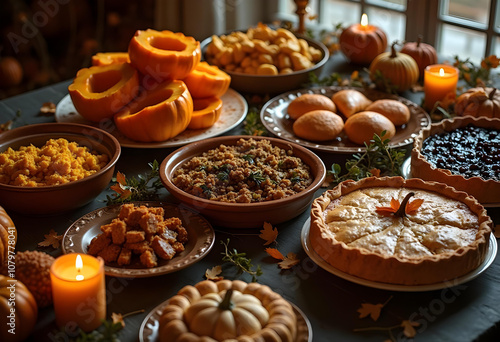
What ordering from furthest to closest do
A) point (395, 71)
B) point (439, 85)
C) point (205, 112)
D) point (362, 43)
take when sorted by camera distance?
1. point (362, 43)
2. point (395, 71)
3. point (439, 85)
4. point (205, 112)

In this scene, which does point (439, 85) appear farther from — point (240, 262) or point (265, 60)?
point (240, 262)

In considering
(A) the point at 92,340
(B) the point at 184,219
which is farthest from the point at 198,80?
(A) the point at 92,340

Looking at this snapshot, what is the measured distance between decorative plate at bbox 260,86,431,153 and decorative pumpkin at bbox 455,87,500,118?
0.45ft

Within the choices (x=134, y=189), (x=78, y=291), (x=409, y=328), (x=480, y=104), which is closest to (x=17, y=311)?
(x=78, y=291)

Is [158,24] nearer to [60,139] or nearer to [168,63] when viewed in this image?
[168,63]

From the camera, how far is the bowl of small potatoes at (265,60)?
254cm

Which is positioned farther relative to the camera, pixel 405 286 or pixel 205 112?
pixel 205 112

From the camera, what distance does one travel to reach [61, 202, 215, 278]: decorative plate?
150 cm

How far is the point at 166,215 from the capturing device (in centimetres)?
174

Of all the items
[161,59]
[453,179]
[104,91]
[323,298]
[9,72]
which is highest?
[161,59]

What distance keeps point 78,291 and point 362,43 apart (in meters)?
1.93

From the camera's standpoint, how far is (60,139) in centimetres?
193

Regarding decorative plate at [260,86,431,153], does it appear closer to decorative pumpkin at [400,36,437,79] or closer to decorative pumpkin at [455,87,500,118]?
decorative pumpkin at [455,87,500,118]

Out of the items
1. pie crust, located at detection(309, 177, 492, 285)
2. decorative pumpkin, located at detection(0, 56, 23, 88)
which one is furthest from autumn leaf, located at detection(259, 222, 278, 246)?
decorative pumpkin, located at detection(0, 56, 23, 88)
